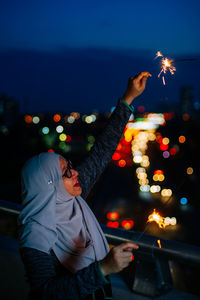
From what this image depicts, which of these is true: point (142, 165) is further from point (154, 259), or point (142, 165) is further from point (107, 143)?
point (154, 259)

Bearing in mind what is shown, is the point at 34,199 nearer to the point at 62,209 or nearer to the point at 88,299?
the point at 62,209

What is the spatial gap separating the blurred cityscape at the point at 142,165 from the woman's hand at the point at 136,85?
1.30ft

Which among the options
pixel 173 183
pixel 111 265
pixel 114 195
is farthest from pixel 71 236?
pixel 173 183

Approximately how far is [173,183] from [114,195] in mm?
6246

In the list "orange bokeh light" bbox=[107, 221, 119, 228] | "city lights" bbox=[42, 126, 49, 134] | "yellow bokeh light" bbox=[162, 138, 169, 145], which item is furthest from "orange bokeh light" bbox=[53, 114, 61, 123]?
"orange bokeh light" bbox=[107, 221, 119, 228]

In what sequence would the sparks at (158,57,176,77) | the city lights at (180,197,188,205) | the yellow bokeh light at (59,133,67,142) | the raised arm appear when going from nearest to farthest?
1. the sparks at (158,57,176,77)
2. the raised arm
3. the city lights at (180,197,188,205)
4. the yellow bokeh light at (59,133,67,142)

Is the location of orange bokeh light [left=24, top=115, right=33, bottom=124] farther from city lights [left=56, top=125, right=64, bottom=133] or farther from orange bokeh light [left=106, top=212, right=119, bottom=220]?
orange bokeh light [left=106, top=212, right=119, bottom=220]

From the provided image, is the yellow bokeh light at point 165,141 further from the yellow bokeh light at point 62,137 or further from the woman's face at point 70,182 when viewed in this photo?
the woman's face at point 70,182

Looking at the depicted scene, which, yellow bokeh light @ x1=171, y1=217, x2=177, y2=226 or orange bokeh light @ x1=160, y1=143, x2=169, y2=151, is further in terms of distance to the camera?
orange bokeh light @ x1=160, y1=143, x2=169, y2=151

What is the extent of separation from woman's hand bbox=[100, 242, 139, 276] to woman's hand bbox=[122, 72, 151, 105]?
1.43m

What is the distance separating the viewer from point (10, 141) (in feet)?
218

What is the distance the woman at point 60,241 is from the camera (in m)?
1.54

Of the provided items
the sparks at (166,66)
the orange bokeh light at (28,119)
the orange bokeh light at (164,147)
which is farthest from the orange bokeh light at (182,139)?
the orange bokeh light at (28,119)

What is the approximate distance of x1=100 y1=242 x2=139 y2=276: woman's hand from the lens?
154cm
